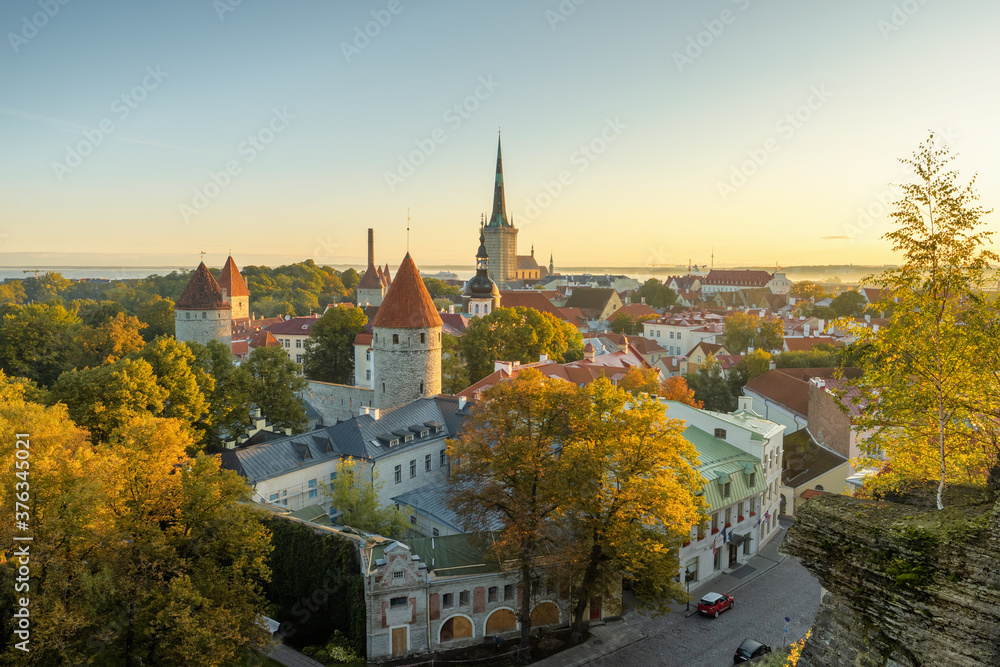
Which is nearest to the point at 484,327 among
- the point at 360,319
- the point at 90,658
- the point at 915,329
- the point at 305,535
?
the point at 360,319

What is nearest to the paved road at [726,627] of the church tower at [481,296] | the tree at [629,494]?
the tree at [629,494]

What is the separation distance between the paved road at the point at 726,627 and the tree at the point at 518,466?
4175 mm

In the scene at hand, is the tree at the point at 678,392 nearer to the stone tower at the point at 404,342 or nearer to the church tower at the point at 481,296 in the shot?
the stone tower at the point at 404,342

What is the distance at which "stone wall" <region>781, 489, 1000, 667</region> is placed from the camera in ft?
24.2

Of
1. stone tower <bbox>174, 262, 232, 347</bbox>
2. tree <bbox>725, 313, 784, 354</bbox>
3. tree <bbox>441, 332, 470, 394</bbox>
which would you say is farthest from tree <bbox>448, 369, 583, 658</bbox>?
tree <bbox>725, 313, 784, 354</bbox>

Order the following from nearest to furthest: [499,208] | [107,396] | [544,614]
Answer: [544,614]
[107,396]
[499,208]

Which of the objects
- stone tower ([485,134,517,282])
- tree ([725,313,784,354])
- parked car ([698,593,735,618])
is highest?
stone tower ([485,134,517,282])

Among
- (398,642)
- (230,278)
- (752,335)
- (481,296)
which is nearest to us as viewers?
(398,642)

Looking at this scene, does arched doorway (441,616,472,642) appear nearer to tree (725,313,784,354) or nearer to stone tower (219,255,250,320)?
stone tower (219,255,250,320)

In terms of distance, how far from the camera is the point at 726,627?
73.7ft

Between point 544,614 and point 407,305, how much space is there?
65.2 feet

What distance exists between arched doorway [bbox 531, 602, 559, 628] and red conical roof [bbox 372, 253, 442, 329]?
18.7 meters

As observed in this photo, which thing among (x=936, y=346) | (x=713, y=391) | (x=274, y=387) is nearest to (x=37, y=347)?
(x=274, y=387)

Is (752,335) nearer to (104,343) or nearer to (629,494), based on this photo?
(629,494)
